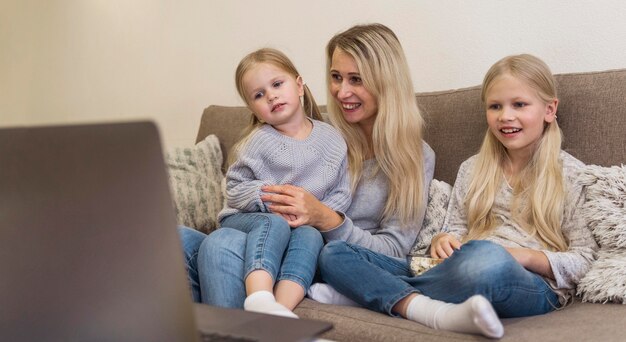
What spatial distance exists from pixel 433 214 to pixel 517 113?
0.35 metres

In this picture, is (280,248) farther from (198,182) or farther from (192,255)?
(198,182)

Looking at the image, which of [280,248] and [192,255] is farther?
[192,255]

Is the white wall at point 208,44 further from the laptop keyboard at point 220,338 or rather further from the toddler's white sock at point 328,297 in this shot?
the laptop keyboard at point 220,338

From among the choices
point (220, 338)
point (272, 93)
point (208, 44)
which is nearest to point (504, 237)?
point (272, 93)

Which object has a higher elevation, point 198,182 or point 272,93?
point 272,93

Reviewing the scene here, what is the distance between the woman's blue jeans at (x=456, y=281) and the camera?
1.37 meters

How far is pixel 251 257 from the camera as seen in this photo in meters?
1.55

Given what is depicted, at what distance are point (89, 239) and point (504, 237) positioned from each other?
1156mm

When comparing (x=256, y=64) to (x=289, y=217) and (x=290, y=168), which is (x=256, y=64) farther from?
(x=289, y=217)

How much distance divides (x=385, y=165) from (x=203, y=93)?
1.44 m

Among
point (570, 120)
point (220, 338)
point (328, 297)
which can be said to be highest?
point (570, 120)

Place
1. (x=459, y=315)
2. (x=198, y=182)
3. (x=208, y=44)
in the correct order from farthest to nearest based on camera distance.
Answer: (x=208, y=44), (x=198, y=182), (x=459, y=315)

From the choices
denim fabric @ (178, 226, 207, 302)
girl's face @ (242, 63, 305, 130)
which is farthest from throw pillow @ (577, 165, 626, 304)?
denim fabric @ (178, 226, 207, 302)

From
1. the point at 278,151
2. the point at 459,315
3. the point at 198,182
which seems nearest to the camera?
the point at 459,315
